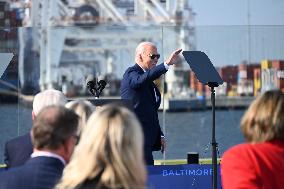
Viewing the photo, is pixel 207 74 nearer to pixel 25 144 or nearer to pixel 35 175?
pixel 25 144

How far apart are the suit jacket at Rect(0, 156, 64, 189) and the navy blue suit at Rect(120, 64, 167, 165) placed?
10.3 ft

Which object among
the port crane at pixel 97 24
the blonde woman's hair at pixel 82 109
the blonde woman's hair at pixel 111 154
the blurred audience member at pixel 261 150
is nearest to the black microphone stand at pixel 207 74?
the blonde woman's hair at pixel 82 109

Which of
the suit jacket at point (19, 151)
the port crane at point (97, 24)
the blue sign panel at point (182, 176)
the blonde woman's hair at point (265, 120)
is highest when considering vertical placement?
the port crane at point (97, 24)

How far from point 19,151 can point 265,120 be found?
137 cm

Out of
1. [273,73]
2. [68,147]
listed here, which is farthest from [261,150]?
[273,73]

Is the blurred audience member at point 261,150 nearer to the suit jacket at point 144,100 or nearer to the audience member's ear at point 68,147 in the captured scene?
the audience member's ear at point 68,147

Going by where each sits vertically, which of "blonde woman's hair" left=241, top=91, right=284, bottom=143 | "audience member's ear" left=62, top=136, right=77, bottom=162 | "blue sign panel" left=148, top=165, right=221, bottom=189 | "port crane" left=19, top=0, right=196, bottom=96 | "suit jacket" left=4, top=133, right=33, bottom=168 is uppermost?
"port crane" left=19, top=0, right=196, bottom=96

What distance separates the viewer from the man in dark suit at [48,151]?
3111mm

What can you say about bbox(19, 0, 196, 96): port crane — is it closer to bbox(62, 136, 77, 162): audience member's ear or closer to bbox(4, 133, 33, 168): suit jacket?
bbox(4, 133, 33, 168): suit jacket

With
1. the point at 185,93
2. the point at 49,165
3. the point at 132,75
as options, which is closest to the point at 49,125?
the point at 49,165

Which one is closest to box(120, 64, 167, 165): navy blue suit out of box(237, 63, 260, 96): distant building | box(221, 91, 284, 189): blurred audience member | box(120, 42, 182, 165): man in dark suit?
box(120, 42, 182, 165): man in dark suit

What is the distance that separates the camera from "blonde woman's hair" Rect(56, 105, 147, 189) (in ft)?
8.95

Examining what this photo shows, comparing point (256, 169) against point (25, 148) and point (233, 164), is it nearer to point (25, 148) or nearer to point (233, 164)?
point (233, 164)

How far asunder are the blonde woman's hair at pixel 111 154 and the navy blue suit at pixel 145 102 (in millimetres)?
3509
